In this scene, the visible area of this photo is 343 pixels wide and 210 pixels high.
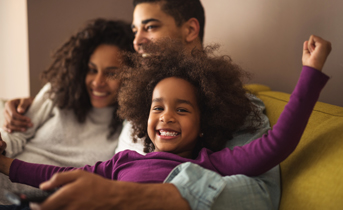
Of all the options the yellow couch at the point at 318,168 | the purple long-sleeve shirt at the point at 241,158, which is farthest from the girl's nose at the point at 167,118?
the yellow couch at the point at 318,168

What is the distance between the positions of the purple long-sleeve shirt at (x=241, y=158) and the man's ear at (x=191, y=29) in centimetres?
88

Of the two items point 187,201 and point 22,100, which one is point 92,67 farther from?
point 187,201

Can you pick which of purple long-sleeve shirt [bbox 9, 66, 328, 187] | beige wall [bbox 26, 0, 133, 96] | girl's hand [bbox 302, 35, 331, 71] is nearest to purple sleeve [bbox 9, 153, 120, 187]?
purple long-sleeve shirt [bbox 9, 66, 328, 187]

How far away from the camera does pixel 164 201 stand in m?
0.80

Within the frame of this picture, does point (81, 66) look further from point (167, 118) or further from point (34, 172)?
point (167, 118)

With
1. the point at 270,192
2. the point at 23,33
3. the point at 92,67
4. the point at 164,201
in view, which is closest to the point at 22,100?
the point at 92,67

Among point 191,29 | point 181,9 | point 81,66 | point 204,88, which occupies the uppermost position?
point 181,9

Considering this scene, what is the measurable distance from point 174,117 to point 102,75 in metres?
0.82

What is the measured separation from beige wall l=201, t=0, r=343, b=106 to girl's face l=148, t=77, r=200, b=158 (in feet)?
1.81

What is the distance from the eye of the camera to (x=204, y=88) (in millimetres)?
1132

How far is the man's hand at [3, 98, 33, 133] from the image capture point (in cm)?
166

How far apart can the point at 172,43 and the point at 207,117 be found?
35cm

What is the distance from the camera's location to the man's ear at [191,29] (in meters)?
1.79

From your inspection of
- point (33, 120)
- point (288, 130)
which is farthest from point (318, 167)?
point (33, 120)
